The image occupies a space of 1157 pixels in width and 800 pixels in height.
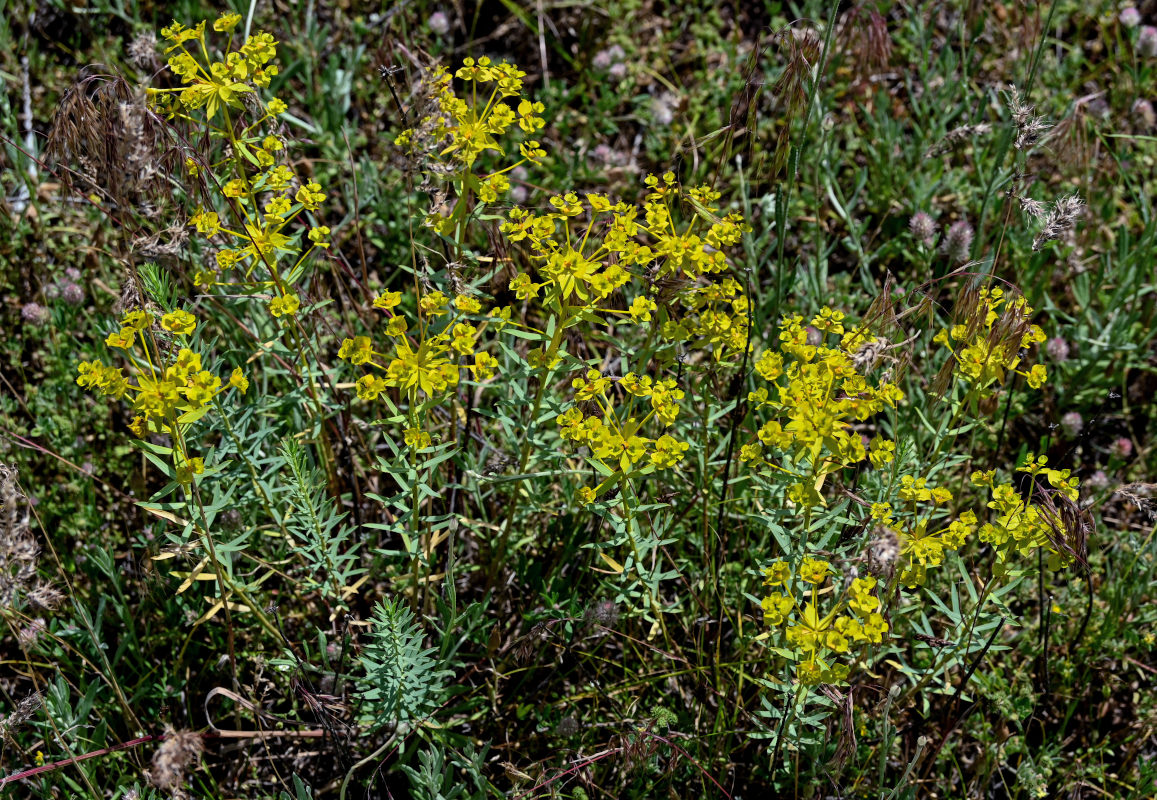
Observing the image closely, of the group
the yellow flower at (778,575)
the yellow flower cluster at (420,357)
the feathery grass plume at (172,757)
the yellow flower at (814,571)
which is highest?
the yellow flower cluster at (420,357)

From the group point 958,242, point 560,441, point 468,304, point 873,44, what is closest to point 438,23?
point 873,44

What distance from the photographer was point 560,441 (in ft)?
9.11

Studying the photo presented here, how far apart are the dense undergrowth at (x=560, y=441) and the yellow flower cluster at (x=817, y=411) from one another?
0.5 inches

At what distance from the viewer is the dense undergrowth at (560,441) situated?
7.77 ft

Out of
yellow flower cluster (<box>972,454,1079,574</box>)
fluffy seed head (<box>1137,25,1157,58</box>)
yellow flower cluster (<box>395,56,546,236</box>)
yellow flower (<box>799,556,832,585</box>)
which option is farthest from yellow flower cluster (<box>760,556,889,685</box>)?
fluffy seed head (<box>1137,25,1157,58</box>)

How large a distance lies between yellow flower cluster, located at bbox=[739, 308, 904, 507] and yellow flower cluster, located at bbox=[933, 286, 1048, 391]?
215mm

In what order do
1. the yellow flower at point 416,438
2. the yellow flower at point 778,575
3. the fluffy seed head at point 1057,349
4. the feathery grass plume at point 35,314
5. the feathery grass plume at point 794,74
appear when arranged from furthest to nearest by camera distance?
the fluffy seed head at point 1057,349, the feathery grass plume at point 35,314, the feathery grass plume at point 794,74, the yellow flower at point 416,438, the yellow flower at point 778,575

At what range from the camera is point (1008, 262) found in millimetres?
4125

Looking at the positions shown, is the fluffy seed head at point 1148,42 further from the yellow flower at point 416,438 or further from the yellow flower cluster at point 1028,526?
the yellow flower at point 416,438

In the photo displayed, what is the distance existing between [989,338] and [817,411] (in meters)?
0.56

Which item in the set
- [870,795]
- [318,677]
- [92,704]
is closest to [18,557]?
[92,704]

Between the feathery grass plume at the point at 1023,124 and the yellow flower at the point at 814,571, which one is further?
the feathery grass plume at the point at 1023,124

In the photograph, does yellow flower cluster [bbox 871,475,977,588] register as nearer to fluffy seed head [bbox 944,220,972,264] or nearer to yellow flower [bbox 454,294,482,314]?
yellow flower [bbox 454,294,482,314]

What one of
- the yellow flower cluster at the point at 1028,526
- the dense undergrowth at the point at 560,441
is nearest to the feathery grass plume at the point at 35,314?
the dense undergrowth at the point at 560,441
